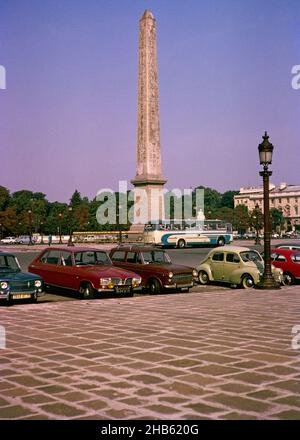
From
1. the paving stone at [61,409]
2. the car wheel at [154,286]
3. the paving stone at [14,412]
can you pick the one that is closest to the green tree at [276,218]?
the car wheel at [154,286]

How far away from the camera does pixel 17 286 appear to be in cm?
1280

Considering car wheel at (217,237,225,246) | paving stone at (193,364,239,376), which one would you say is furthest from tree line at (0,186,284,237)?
paving stone at (193,364,239,376)

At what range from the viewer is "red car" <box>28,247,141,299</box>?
14.2m

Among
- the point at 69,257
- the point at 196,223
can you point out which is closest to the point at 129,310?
the point at 69,257

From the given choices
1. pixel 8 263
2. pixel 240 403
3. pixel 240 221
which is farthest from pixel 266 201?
pixel 240 221

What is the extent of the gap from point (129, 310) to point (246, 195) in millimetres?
161626

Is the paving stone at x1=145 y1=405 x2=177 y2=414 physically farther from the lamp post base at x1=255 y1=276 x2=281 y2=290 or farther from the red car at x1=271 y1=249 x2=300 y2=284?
the red car at x1=271 y1=249 x2=300 y2=284

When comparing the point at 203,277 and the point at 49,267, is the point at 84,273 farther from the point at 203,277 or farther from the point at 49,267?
the point at 203,277

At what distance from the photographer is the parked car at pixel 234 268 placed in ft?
57.7

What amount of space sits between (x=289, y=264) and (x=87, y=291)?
25.6 ft

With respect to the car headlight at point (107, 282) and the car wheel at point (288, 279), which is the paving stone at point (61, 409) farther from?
the car wheel at point (288, 279)

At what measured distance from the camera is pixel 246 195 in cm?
17050

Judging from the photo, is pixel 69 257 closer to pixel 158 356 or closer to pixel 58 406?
pixel 158 356

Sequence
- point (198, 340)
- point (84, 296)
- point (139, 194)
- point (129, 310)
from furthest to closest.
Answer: point (139, 194) < point (84, 296) < point (129, 310) < point (198, 340)
